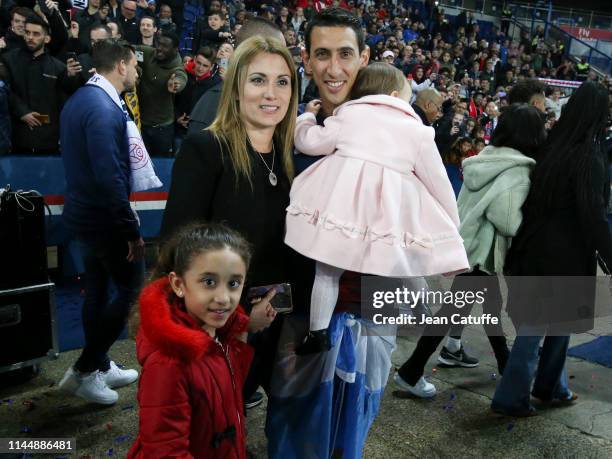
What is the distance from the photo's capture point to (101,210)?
9.48 ft

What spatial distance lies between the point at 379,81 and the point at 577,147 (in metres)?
1.28

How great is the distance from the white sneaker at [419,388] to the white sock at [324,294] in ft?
5.15

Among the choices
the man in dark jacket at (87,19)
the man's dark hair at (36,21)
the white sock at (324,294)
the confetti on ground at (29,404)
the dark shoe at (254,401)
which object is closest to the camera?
the white sock at (324,294)

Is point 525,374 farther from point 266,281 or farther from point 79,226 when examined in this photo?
point 79,226

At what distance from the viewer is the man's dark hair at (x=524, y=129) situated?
292cm

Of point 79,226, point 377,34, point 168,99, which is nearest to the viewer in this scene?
point 79,226

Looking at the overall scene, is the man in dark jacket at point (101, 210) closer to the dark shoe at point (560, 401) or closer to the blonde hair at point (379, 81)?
the blonde hair at point (379, 81)

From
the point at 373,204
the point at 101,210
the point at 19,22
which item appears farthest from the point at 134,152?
the point at 19,22

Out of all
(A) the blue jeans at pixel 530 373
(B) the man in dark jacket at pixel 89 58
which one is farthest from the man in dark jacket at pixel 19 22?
(A) the blue jeans at pixel 530 373

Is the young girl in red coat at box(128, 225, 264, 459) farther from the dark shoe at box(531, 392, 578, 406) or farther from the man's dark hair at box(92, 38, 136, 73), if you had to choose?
the dark shoe at box(531, 392, 578, 406)

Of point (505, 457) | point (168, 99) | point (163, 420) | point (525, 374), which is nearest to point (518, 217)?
point (525, 374)

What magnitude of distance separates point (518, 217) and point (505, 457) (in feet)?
3.88

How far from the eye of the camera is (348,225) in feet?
5.66

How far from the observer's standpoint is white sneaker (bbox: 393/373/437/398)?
10.6 feet
